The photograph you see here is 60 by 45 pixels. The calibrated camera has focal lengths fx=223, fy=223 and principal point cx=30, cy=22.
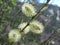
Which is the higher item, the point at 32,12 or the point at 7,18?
the point at 32,12

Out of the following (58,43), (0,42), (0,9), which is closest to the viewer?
(0,42)

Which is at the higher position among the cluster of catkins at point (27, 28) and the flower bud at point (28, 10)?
the flower bud at point (28, 10)

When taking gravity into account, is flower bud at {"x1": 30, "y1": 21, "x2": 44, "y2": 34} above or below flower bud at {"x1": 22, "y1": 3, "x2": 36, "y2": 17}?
below

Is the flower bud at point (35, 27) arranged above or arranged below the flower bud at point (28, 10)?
below

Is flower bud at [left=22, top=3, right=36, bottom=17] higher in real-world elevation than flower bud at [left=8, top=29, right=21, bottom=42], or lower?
higher

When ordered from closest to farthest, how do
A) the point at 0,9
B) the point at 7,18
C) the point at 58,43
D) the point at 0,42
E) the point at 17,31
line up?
the point at 17,31 → the point at 0,42 → the point at 0,9 → the point at 7,18 → the point at 58,43

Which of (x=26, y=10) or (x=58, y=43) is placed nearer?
(x=26, y=10)

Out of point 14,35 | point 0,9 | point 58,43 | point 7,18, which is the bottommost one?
point 58,43

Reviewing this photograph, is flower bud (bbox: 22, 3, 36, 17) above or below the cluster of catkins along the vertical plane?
Result: above

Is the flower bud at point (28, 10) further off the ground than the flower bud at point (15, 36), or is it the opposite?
the flower bud at point (28, 10)

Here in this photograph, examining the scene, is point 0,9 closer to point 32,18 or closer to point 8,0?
point 8,0

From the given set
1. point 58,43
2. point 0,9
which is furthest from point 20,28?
point 58,43
